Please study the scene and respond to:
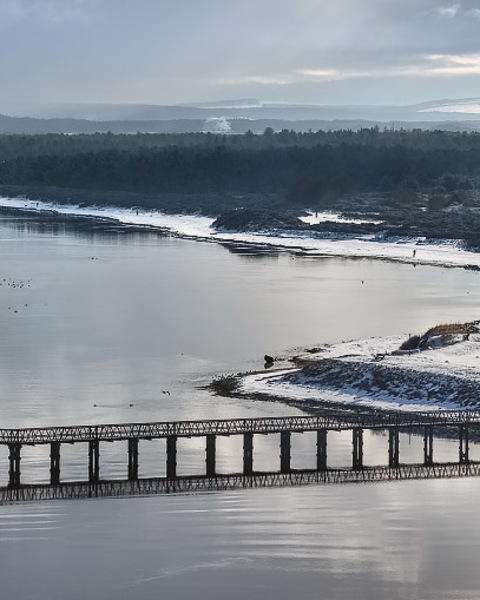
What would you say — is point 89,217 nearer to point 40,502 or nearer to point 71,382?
point 71,382

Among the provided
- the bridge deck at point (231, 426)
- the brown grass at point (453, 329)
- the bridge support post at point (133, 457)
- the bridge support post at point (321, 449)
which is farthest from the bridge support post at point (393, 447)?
the brown grass at point (453, 329)

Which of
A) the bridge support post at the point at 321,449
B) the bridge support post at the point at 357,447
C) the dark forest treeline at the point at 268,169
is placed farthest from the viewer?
the dark forest treeline at the point at 268,169

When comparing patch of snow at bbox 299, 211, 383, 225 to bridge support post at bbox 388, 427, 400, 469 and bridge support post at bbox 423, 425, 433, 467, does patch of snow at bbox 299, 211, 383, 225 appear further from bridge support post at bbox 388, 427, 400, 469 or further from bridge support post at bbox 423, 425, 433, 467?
bridge support post at bbox 388, 427, 400, 469

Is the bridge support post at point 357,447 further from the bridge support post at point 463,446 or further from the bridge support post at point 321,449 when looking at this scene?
the bridge support post at point 463,446

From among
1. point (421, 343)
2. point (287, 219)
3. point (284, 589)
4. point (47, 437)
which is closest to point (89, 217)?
point (287, 219)

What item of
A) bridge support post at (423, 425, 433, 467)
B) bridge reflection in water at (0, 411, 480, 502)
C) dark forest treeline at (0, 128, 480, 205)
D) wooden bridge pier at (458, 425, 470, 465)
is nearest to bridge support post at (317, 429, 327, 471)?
bridge reflection in water at (0, 411, 480, 502)

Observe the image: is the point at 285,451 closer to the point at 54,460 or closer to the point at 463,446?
the point at 463,446
